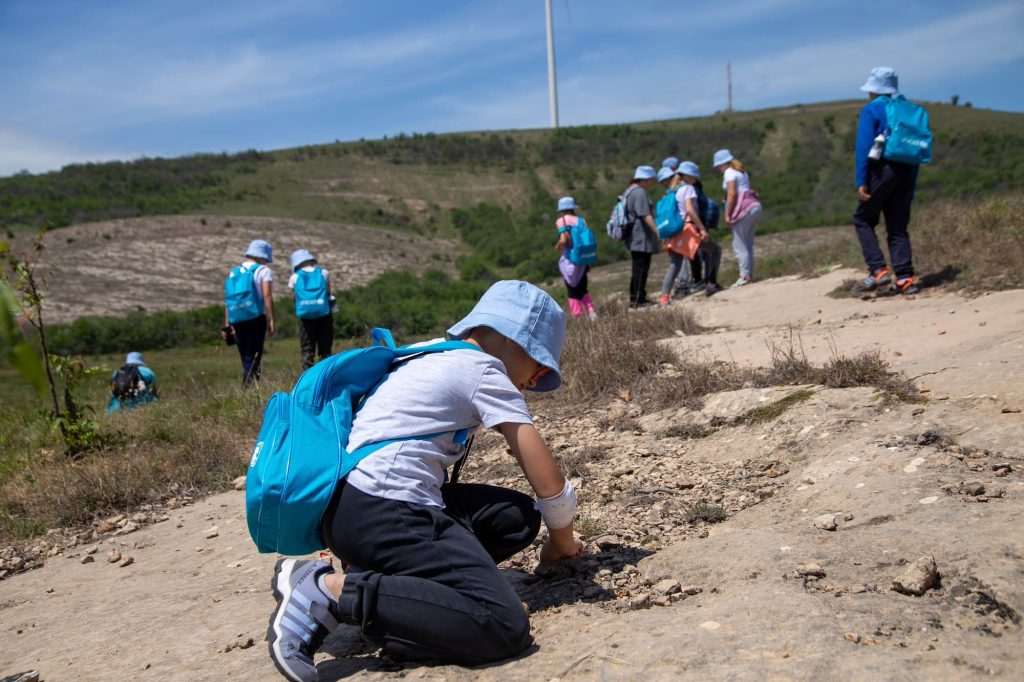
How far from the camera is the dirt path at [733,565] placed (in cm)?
224

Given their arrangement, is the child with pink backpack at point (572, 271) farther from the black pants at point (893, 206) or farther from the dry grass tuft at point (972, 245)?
the dry grass tuft at point (972, 245)

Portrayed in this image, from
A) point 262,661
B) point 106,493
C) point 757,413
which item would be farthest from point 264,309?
point 262,661

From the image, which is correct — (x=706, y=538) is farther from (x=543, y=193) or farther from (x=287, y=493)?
(x=543, y=193)

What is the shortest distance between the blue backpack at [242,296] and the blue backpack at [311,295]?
1.62 ft

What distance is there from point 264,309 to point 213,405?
1.63m

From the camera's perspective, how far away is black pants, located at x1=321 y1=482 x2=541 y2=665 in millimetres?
2447

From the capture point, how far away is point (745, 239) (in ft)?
33.9

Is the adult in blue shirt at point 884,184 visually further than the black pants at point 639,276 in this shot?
No

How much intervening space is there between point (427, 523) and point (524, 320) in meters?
0.70

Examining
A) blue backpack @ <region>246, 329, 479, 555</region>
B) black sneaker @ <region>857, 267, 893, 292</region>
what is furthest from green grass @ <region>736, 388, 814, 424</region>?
black sneaker @ <region>857, 267, 893, 292</region>

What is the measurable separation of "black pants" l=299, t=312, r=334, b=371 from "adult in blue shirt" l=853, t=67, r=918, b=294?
5213mm

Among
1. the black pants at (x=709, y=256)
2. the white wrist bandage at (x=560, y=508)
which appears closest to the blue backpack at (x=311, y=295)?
the black pants at (x=709, y=256)

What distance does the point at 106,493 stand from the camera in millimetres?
5199

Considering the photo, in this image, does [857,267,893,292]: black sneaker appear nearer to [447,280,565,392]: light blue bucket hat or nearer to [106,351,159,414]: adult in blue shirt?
[447,280,565,392]: light blue bucket hat
